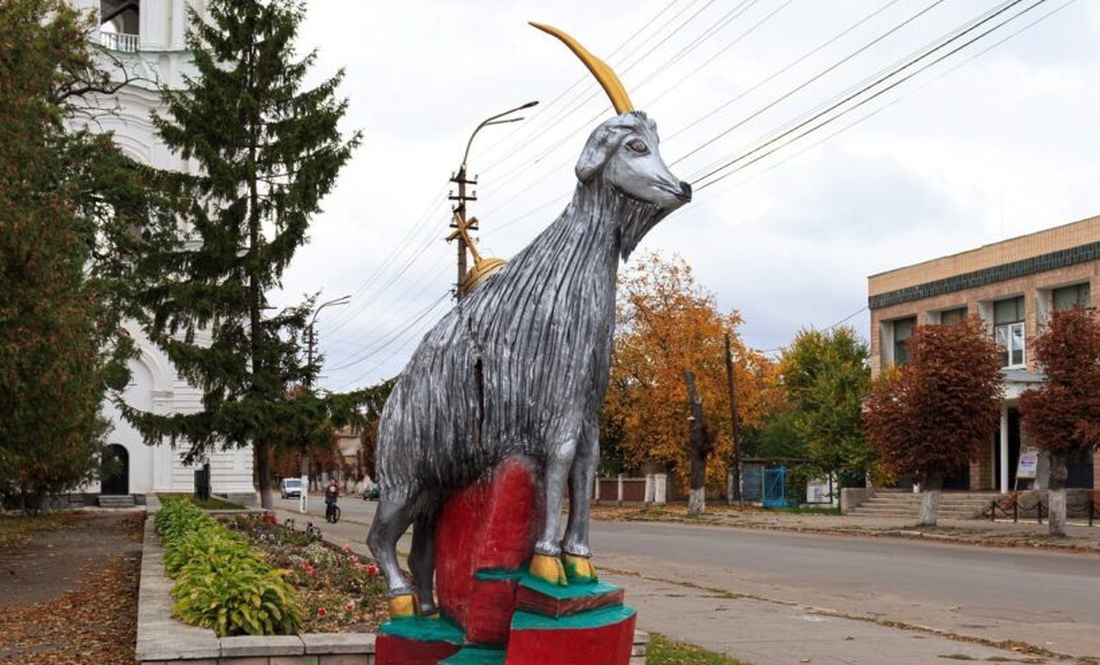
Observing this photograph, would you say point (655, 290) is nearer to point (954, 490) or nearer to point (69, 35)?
point (954, 490)

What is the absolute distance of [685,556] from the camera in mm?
23109

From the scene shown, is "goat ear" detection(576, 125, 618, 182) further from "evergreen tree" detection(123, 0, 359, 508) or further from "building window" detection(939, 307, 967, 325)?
"building window" detection(939, 307, 967, 325)

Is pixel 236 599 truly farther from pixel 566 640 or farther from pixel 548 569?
pixel 566 640

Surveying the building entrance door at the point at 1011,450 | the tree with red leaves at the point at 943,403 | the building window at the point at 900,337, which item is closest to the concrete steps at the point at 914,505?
the building entrance door at the point at 1011,450

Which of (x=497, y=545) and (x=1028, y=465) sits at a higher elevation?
(x=497, y=545)

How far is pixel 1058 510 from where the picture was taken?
1040 inches

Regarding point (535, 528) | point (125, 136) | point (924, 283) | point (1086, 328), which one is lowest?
point (535, 528)

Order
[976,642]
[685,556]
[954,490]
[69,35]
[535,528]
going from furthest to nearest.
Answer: [954,490] → [685,556] → [69,35] → [976,642] → [535,528]

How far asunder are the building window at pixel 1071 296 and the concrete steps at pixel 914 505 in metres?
6.04

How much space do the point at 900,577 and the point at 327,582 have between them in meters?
9.40

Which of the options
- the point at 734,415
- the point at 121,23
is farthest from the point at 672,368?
the point at 121,23

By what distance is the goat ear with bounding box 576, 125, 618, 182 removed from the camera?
4699 millimetres

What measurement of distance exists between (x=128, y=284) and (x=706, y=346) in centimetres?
2498

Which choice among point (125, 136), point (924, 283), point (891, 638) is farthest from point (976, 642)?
point (125, 136)
